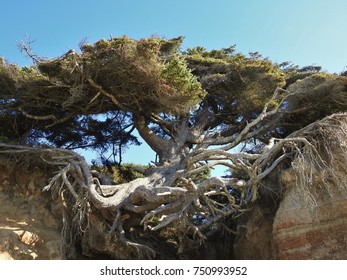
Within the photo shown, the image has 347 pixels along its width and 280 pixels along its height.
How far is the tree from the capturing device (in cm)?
1029

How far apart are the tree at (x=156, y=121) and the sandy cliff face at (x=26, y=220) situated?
0.61m

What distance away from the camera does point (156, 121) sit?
13328 mm

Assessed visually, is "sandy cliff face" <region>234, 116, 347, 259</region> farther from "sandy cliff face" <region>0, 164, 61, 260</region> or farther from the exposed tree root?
"sandy cliff face" <region>0, 164, 61, 260</region>

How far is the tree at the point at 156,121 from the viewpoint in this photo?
10289 millimetres

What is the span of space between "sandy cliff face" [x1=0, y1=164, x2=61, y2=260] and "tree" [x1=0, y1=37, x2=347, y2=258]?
0.61m

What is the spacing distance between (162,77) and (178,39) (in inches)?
143

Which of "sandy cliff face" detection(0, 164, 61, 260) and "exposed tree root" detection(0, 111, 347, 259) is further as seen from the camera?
"sandy cliff face" detection(0, 164, 61, 260)

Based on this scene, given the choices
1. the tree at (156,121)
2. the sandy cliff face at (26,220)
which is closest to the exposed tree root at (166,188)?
the tree at (156,121)

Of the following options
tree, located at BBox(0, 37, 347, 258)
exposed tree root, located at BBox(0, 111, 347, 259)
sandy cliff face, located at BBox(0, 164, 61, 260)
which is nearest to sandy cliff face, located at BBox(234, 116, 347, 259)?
exposed tree root, located at BBox(0, 111, 347, 259)

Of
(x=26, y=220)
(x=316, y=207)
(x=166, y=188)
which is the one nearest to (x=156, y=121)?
(x=166, y=188)

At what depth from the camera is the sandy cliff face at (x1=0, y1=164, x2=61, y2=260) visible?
33.9ft

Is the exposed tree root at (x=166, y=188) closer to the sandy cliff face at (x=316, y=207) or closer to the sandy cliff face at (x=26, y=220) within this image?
the sandy cliff face at (x=316, y=207)

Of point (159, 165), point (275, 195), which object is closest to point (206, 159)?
point (159, 165)

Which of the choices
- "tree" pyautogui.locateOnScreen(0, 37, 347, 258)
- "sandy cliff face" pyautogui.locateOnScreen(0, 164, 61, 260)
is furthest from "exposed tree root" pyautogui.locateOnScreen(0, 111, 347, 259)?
"sandy cliff face" pyautogui.locateOnScreen(0, 164, 61, 260)
